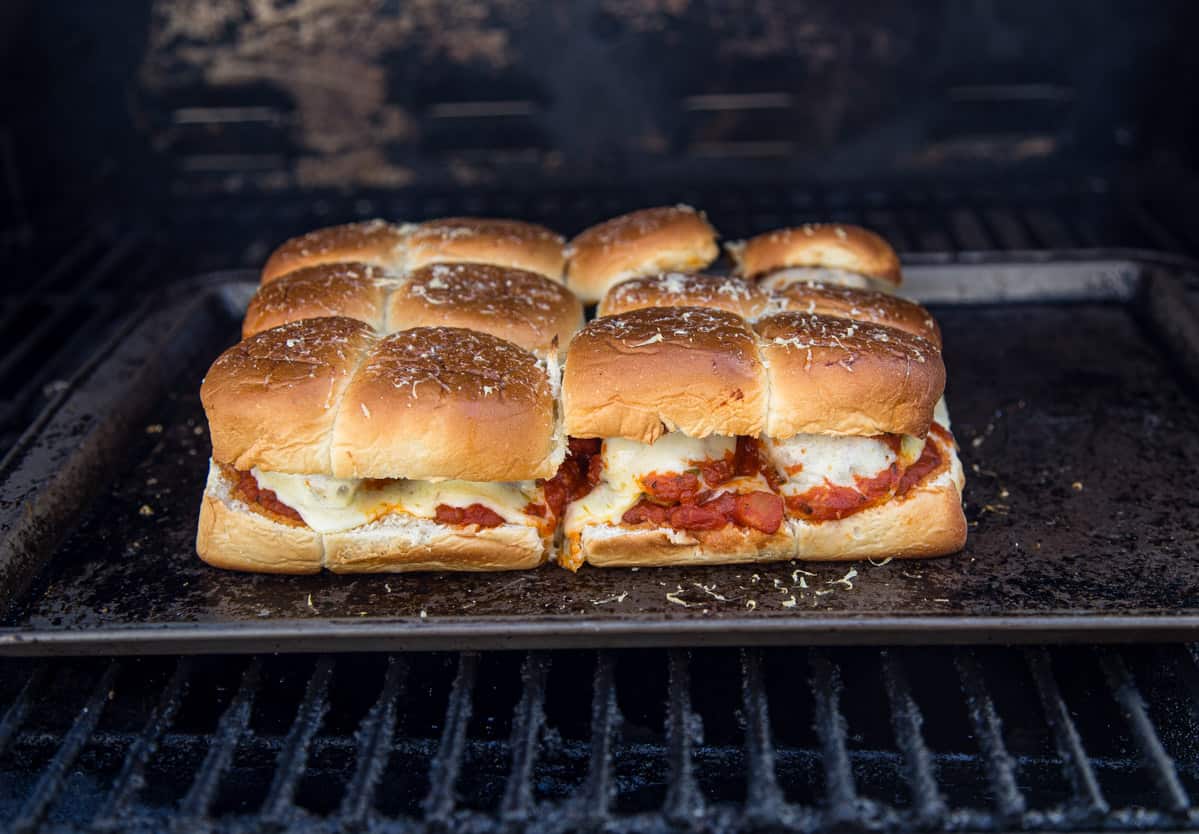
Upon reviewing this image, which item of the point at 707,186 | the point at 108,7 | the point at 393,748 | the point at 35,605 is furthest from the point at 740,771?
the point at 108,7

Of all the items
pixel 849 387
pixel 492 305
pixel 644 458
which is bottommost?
pixel 644 458

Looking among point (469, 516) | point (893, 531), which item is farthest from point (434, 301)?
point (893, 531)

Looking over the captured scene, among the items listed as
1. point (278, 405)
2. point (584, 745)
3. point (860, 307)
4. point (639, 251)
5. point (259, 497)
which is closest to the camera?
point (584, 745)

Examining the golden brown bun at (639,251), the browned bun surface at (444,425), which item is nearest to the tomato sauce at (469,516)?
the browned bun surface at (444,425)

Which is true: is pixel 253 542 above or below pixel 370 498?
below

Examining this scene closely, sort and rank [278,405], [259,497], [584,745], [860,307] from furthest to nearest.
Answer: [860,307]
[259,497]
[278,405]
[584,745]

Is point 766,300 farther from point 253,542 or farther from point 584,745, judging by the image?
point 253,542

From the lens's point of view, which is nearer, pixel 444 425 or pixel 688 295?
pixel 444 425

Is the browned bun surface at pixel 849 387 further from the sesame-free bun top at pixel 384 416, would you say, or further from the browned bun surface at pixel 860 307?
the sesame-free bun top at pixel 384 416
